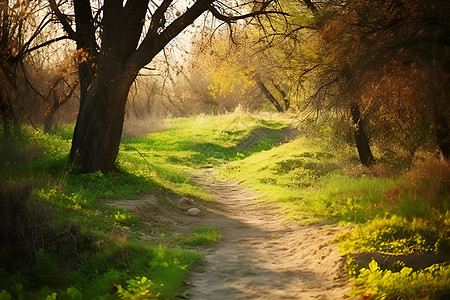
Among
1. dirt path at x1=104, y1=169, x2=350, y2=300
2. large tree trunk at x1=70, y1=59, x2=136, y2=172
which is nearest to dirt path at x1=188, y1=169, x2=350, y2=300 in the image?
dirt path at x1=104, y1=169, x2=350, y2=300

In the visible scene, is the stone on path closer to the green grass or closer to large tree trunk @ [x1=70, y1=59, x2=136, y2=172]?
the green grass

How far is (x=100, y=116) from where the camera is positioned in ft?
42.3

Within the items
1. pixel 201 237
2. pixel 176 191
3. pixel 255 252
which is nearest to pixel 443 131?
pixel 255 252

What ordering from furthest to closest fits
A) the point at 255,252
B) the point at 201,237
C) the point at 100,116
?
the point at 100,116, the point at 201,237, the point at 255,252

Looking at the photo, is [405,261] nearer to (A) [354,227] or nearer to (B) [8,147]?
(A) [354,227]

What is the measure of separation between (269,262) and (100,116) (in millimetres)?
6895

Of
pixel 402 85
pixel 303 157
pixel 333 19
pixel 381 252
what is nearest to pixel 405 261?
pixel 381 252

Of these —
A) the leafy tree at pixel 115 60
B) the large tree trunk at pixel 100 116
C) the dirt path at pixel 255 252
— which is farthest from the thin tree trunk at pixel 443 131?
the large tree trunk at pixel 100 116

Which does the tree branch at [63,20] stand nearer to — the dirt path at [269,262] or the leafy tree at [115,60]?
the leafy tree at [115,60]

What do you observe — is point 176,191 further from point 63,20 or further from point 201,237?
point 63,20

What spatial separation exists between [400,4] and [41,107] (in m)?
17.9

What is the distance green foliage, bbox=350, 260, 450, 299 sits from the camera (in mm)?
5602

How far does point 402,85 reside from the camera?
31.8ft

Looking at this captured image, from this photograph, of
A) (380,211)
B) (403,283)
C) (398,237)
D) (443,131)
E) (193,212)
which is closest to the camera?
(403,283)
